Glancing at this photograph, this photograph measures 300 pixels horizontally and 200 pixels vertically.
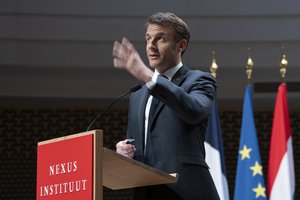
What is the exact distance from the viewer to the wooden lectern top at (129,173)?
93.2 inches

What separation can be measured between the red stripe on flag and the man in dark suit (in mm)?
4496

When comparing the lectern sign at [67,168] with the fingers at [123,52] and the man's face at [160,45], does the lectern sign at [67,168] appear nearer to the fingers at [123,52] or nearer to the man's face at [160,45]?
the fingers at [123,52]

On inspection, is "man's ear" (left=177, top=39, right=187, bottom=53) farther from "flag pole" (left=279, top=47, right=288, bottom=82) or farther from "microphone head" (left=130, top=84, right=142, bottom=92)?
"flag pole" (left=279, top=47, right=288, bottom=82)

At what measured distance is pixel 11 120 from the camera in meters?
9.38

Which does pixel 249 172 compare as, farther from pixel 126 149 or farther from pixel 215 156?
pixel 126 149

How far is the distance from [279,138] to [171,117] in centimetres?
471

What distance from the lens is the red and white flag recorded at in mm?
7008

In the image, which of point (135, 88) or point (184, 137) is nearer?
point (184, 137)

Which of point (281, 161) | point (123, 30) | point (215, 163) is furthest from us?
point (123, 30)

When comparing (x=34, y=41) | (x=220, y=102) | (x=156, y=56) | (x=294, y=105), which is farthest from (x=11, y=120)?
(x=156, y=56)

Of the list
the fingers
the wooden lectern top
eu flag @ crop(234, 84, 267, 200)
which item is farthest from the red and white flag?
the fingers

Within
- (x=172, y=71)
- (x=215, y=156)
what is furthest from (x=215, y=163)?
(x=172, y=71)

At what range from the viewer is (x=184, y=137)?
2.59 meters

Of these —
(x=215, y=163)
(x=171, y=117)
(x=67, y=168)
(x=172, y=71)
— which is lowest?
(x=215, y=163)
